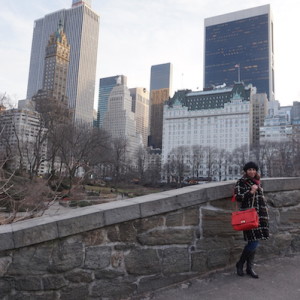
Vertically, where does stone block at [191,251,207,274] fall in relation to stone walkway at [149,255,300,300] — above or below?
above

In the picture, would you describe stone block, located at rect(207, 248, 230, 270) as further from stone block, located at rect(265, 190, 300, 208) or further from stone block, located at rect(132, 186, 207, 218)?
stone block, located at rect(265, 190, 300, 208)

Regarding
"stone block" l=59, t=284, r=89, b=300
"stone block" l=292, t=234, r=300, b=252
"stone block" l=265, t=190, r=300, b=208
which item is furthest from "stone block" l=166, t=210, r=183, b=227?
"stone block" l=292, t=234, r=300, b=252

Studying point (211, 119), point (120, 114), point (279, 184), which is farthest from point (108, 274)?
point (120, 114)

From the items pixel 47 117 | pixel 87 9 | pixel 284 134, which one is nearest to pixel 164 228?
pixel 47 117

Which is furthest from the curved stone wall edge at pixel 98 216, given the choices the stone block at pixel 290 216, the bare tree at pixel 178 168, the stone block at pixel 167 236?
the bare tree at pixel 178 168

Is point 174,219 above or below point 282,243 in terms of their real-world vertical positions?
above

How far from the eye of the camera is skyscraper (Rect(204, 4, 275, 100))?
163875 mm

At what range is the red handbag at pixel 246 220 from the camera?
330cm

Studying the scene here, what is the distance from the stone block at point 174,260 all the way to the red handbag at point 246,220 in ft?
2.31

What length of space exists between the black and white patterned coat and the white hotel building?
117m

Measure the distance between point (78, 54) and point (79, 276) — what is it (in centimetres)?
19275

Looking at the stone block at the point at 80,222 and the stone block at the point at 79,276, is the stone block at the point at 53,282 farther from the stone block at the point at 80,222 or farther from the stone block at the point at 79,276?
the stone block at the point at 80,222

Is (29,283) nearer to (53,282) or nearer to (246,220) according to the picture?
(53,282)

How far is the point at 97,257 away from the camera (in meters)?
3.02
